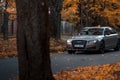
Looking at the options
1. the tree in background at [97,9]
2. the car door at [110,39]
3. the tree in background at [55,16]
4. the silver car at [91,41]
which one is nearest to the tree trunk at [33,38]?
the silver car at [91,41]

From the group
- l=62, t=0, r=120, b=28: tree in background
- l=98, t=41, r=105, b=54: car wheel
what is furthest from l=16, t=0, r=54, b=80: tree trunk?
l=62, t=0, r=120, b=28: tree in background

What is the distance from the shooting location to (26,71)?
9.20 metres

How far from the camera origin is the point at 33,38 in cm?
903

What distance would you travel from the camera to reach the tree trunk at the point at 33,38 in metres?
9.00

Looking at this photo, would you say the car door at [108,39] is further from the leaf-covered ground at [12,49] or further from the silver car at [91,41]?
the leaf-covered ground at [12,49]

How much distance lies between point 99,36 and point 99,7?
44.0ft

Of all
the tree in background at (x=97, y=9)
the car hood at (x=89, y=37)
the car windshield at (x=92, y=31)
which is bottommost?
the car hood at (x=89, y=37)

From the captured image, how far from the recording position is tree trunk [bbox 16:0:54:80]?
9.00 meters

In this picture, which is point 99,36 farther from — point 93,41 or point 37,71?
point 37,71

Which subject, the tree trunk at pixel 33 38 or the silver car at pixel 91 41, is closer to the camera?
the tree trunk at pixel 33 38

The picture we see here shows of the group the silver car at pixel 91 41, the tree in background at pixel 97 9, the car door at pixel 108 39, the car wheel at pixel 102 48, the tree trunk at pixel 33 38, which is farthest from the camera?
the tree in background at pixel 97 9

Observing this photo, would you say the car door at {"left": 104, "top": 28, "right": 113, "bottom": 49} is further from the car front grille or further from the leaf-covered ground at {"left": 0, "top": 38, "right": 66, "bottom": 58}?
the leaf-covered ground at {"left": 0, "top": 38, "right": 66, "bottom": 58}

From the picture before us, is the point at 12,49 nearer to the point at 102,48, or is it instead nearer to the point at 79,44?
the point at 79,44

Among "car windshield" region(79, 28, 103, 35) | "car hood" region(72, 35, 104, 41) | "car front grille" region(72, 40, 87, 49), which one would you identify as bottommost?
"car front grille" region(72, 40, 87, 49)
